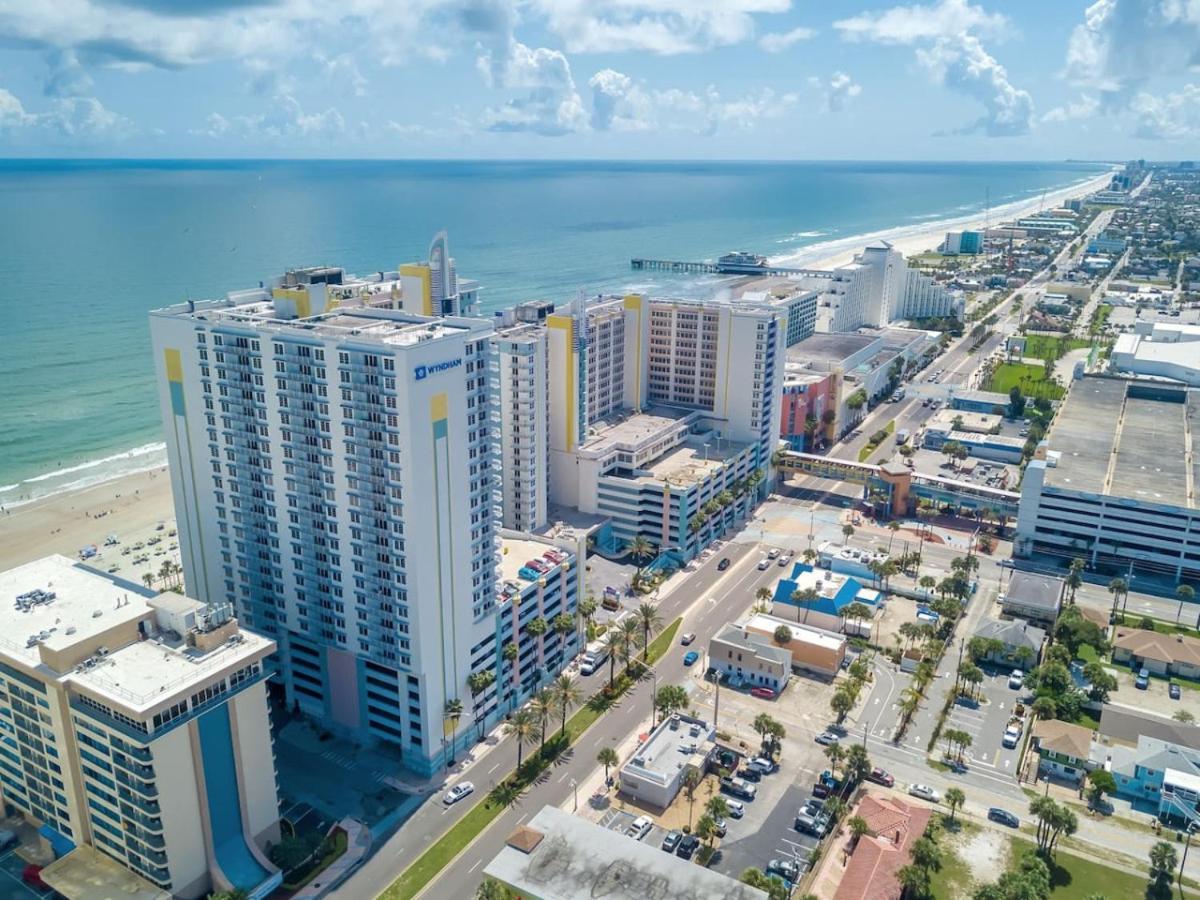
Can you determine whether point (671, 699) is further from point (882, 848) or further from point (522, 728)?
point (882, 848)

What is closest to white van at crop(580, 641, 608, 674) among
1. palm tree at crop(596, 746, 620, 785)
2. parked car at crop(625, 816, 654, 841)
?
palm tree at crop(596, 746, 620, 785)

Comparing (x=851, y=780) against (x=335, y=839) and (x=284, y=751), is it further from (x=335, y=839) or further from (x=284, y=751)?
(x=284, y=751)

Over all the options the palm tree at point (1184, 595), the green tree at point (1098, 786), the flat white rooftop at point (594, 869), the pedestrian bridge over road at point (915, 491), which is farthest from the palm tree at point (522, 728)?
the palm tree at point (1184, 595)

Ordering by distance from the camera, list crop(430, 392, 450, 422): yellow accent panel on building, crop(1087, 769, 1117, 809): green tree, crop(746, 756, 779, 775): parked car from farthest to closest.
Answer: crop(746, 756, 779, 775): parked car, crop(1087, 769, 1117, 809): green tree, crop(430, 392, 450, 422): yellow accent panel on building

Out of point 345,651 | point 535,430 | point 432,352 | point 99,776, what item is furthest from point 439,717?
point 535,430

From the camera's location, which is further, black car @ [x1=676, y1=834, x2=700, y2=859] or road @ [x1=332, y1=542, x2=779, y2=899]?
black car @ [x1=676, y1=834, x2=700, y2=859]

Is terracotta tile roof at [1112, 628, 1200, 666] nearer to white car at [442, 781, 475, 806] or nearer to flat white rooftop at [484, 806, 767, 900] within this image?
flat white rooftop at [484, 806, 767, 900]

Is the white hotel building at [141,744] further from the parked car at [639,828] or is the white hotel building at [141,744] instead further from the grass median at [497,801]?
the parked car at [639,828]
